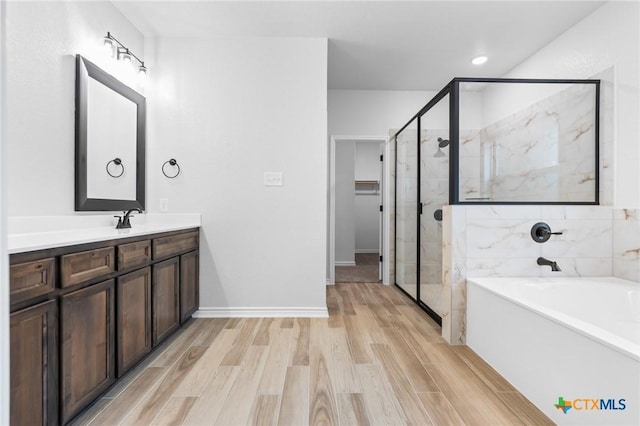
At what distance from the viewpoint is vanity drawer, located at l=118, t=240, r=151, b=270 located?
166cm

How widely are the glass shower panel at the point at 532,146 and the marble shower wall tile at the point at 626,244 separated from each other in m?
0.23

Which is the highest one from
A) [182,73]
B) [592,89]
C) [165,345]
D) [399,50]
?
[399,50]

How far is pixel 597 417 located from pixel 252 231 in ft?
7.84

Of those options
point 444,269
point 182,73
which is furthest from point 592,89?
point 182,73

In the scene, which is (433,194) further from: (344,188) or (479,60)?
(344,188)

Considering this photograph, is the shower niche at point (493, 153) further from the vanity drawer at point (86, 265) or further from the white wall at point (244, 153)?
the vanity drawer at point (86, 265)

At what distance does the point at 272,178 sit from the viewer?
9.08ft

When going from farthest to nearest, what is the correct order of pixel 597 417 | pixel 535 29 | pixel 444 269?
pixel 535 29, pixel 444 269, pixel 597 417

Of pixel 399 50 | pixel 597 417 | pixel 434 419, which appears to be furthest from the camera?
pixel 399 50

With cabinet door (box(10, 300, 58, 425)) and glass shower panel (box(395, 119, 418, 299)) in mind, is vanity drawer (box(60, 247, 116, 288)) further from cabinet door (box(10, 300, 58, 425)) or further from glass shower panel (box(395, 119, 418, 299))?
glass shower panel (box(395, 119, 418, 299))

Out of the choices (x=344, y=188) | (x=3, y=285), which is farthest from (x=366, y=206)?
(x=3, y=285)

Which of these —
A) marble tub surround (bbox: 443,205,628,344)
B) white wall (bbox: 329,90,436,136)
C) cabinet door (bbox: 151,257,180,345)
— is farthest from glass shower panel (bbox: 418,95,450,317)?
cabinet door (bbox: 151,257,180,345)

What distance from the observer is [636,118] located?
2.09 meters

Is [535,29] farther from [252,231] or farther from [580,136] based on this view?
[252,231]
